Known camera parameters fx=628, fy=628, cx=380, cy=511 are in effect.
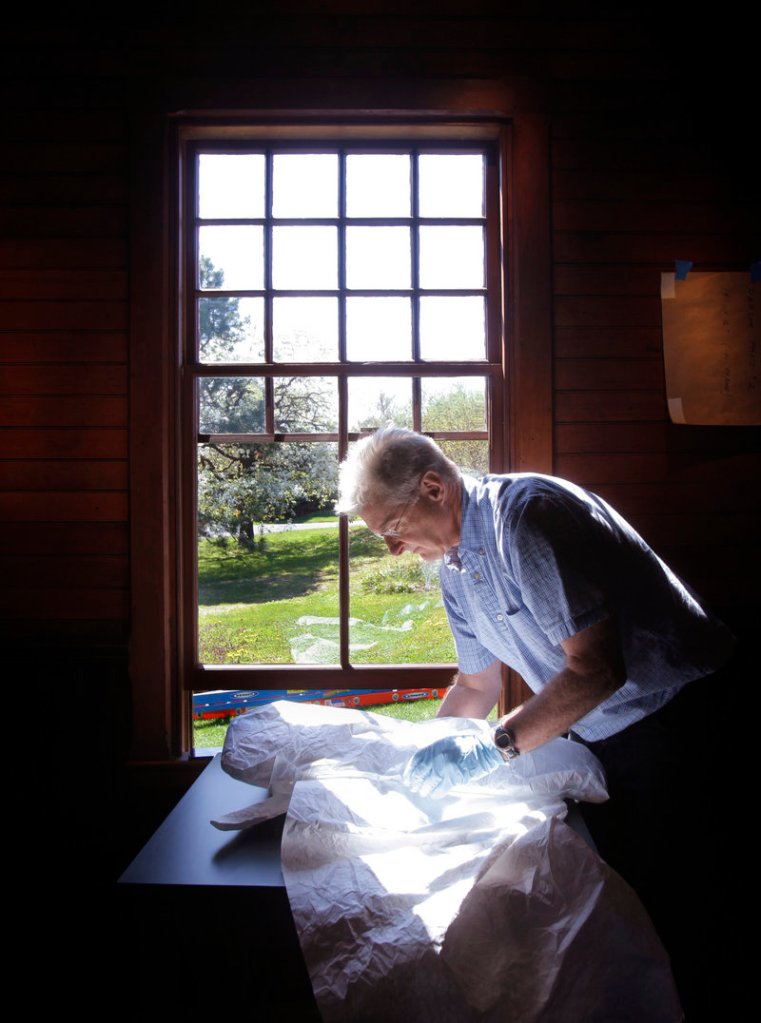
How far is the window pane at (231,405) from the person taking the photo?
6.59 ft

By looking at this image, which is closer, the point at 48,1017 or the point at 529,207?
the point at 48,1017

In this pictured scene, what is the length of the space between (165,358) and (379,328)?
0.67m

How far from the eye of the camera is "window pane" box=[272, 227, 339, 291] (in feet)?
6.64

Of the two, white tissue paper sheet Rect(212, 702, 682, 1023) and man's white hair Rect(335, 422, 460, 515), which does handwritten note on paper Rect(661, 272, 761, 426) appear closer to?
man's white hair Rect(335, 422, 460, 515)

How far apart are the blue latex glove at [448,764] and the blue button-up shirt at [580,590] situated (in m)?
0.24

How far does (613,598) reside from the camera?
3.78 ft

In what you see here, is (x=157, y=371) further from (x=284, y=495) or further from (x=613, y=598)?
(x=613, y=598)

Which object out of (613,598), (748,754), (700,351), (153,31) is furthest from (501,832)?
(153,31)

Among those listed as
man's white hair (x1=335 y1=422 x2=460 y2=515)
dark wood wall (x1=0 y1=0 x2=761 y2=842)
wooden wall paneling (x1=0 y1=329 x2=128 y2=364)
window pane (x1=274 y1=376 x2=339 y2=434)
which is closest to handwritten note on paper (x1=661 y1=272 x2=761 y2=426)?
dark wood wall (x1=0 y1=0 x2=761 y2=842)

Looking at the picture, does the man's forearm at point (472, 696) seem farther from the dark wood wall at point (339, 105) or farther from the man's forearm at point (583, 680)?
the dark wood wall at point (339, 105)

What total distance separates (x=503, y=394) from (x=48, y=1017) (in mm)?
2020

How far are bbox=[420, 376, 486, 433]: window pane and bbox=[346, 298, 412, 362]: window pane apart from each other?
5.6 inches

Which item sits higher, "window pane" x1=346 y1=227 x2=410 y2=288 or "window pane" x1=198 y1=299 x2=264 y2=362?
"window pane" x1=346 y1=227 x2=410 y2=288

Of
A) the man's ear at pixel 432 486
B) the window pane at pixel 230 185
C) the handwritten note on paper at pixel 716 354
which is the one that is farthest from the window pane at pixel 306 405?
the handwritten note on paper at pixel 716 354
